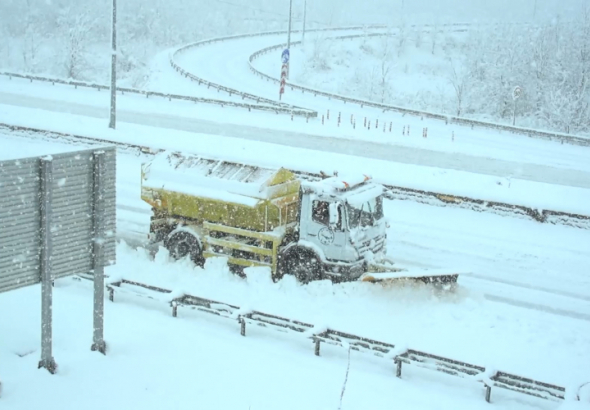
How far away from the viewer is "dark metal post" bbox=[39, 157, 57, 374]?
413 inches

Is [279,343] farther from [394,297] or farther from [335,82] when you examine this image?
[335,82]

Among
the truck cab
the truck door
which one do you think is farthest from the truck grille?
the truck door

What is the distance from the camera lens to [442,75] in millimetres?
71625

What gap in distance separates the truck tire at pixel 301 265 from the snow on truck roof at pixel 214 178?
135cm

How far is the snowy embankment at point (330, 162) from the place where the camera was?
25906mm

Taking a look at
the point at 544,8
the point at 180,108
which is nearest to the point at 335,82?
the point at 180,108

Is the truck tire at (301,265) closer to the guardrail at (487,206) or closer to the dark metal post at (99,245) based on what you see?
the dark metal post at (99,245)

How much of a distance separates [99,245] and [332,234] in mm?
5663

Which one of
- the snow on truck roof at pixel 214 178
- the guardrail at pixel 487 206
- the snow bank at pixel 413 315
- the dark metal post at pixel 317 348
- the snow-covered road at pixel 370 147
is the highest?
the snow on truck roof at pixel 214 178

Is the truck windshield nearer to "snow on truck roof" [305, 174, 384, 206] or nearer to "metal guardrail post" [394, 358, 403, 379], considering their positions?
"snow on truck roof" [305, 174, 384, 206]

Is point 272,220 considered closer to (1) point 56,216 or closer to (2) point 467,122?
(1) point 56,216

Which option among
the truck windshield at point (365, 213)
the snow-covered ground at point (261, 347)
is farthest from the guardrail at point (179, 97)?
the snow-covered ground at point (261, 347)

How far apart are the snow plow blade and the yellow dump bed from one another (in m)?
2.48

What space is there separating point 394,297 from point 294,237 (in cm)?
268
